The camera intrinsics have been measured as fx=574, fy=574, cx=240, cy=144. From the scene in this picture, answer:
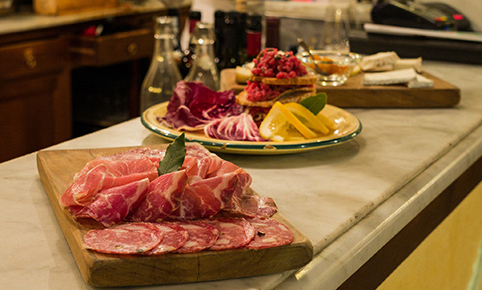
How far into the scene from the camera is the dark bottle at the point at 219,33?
181 centimetres

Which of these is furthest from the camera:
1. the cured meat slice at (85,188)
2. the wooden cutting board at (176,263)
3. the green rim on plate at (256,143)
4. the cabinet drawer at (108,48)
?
the cabinet drawer at (108,48)

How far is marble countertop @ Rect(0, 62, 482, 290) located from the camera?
69 centimetres

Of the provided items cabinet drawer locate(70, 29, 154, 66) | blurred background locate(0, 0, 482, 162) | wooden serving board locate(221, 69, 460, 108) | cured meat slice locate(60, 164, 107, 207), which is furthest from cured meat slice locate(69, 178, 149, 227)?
cabinet drawer locate(70, 29, 154, 66)

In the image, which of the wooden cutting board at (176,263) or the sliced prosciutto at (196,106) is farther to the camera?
the sliced prosciutto at (196,106)

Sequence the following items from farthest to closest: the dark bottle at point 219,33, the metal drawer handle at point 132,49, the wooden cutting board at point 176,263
→ the metal drawer handle at point 132,49 → the dark bottle at point 219,33 → the wooden cutting board at point 176,263

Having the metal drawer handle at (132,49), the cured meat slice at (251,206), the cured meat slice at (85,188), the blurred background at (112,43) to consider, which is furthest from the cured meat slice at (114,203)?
the metal drawer handle at (132,49)

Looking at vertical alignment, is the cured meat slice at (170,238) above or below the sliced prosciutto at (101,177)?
below

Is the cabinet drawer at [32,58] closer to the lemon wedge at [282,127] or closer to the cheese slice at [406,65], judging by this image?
the cheese slice at [406,65]

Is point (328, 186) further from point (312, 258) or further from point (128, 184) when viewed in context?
point (128, 184)

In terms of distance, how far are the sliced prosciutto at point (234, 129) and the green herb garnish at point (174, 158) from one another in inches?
13.8

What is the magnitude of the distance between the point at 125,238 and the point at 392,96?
104 centimetres

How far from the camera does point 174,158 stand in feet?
2.48

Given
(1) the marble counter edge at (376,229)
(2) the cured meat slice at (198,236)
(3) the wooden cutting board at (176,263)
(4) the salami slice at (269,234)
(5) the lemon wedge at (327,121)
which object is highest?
(5) the lemon wedge at (327,121)

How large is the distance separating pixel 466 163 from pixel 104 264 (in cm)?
88
